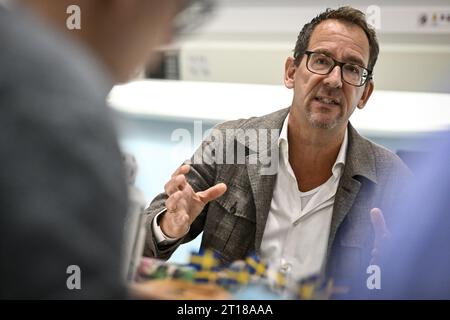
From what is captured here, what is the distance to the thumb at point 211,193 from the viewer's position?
4.63 ft

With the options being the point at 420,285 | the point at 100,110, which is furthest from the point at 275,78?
the point at 100,110

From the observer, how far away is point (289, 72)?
1437 millimetres

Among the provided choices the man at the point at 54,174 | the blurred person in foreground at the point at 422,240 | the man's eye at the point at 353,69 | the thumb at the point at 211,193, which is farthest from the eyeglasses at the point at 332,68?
the man at the point at 54,174

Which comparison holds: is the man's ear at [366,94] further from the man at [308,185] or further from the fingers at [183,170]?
the fingers at [183,170]

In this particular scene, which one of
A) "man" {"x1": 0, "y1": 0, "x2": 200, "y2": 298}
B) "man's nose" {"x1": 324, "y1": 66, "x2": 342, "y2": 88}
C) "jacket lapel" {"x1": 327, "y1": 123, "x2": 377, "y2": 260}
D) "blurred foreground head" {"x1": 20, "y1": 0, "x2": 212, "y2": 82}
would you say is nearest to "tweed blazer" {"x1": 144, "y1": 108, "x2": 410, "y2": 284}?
"jacket lapel" {"x1": 327, "y1": 123, "x2": 377, "y2": 260}

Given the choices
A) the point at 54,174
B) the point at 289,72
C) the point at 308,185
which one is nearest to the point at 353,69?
the point at 289,72

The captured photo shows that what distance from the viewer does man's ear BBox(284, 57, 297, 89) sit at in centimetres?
143

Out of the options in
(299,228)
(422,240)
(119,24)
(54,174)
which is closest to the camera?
(54,174)

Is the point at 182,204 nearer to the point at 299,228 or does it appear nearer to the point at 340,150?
the point at 299,228

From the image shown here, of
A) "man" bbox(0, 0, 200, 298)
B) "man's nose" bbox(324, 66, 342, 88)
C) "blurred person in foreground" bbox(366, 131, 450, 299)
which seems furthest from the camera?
"man's nose" bbox(324, 66, 342, 88)

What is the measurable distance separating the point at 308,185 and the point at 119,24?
30.8 inches

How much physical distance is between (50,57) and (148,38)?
25 centimetres

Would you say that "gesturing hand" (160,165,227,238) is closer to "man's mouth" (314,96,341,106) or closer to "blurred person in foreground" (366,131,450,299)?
"man's mouth" (314,96,341,106)
